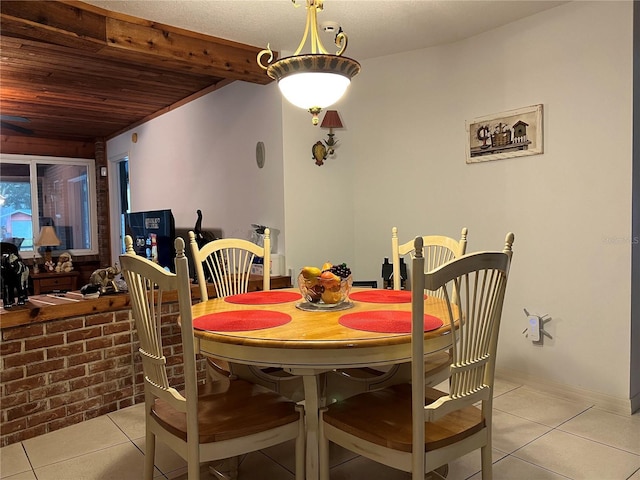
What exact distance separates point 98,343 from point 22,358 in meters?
0.38

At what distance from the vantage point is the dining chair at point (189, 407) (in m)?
1.54

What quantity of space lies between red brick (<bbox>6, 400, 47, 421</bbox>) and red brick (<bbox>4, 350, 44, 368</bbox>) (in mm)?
223

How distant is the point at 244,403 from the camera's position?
179 centimetres

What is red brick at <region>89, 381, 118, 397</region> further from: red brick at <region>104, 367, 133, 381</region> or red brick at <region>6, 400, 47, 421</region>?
red brick at <region>6, 400, 47, 421</region>

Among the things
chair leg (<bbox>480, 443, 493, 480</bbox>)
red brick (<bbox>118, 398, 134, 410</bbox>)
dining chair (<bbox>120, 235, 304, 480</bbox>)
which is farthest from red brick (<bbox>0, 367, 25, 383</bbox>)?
chair leg (<bbox>480, 443, 493, 480</bbox>)

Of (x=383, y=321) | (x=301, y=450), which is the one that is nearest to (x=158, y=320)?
(x=301, y=450)

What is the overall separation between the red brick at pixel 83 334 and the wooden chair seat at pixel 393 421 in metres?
1.66

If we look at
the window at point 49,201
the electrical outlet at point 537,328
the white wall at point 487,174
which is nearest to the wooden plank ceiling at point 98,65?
the white wall at point 487,174

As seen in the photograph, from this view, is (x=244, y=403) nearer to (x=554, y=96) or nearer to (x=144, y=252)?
(x=554, y=96)

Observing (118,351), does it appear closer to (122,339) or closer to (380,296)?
(122,339)

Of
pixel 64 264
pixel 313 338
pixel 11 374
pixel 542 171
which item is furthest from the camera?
pixel 64 264

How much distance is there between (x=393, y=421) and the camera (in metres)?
1.61

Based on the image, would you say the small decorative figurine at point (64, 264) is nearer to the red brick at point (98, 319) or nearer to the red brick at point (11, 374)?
the red brick at point (98, 319)

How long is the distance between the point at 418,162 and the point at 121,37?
82.9 inches
